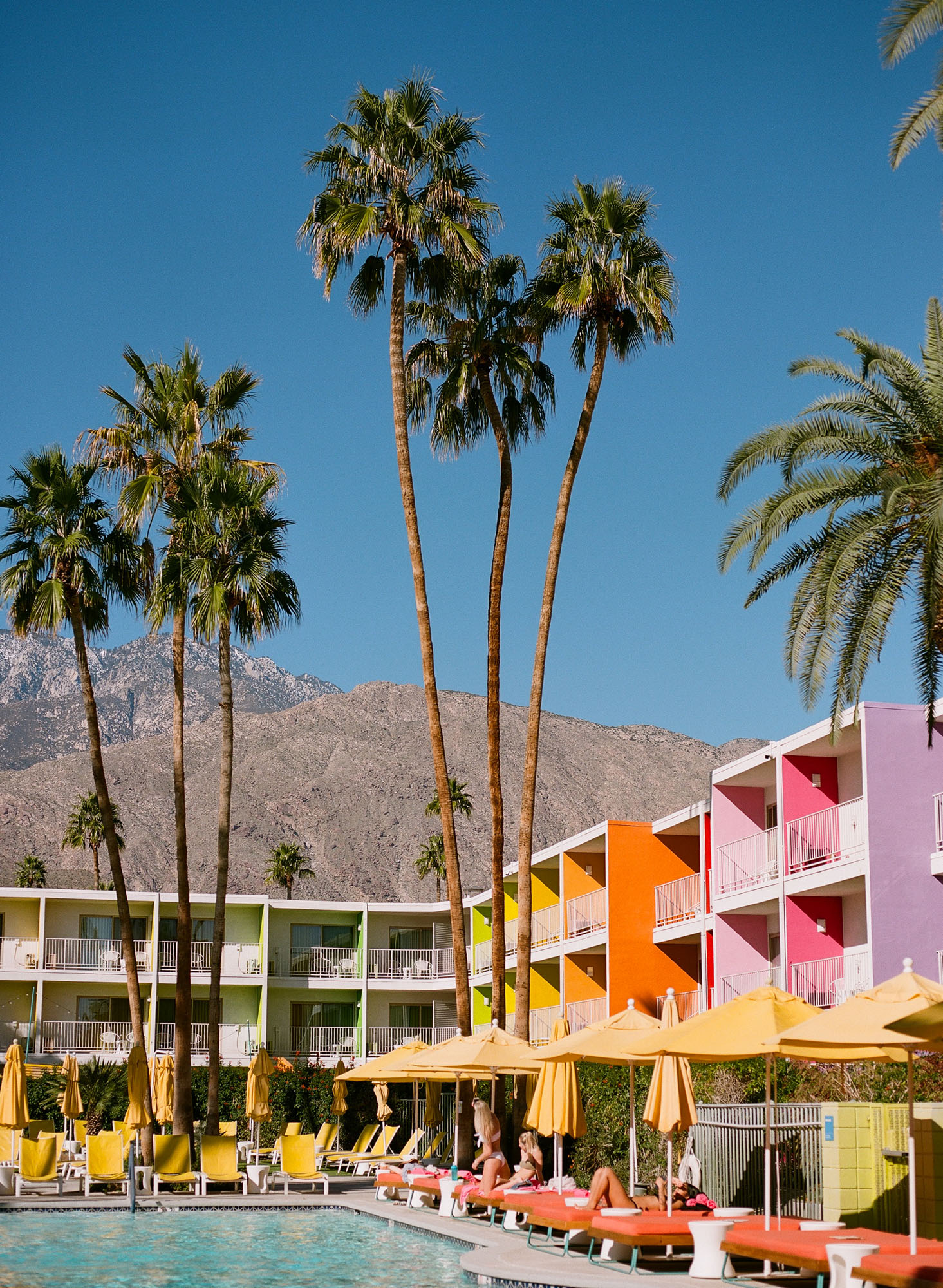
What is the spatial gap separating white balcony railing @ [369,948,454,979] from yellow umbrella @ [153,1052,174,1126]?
2160cm

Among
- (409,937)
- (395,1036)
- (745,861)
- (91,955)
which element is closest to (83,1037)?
(91,955)

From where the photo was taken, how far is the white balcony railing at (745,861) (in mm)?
30547

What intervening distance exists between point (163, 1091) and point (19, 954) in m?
19.4

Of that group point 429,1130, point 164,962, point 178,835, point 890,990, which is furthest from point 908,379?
point 164,962

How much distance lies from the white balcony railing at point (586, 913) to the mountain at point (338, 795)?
318 feet

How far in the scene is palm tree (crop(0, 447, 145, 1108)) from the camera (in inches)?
1153

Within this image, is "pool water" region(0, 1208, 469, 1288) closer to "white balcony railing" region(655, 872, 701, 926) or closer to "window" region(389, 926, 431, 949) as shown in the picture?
"white balcony railing" region(655, 872, 701, 926)

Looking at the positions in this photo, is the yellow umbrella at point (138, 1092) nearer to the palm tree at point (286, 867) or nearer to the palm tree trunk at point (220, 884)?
the palm tree trunk at point (220, 884)

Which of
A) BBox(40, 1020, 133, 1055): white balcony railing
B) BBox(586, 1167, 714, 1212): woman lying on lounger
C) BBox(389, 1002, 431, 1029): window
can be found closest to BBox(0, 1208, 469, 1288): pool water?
BBox(586, 1167, 714, 1212): woman lying on lounger

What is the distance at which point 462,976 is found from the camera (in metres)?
23.7

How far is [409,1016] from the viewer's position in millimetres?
50594

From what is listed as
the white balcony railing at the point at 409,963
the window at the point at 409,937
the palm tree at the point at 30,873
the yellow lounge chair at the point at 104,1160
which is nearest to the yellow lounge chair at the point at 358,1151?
the yellow lounge chair at the point at 104,1160

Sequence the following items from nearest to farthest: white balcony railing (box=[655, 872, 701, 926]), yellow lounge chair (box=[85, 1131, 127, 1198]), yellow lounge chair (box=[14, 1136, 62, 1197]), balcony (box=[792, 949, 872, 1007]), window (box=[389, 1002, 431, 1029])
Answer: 1. yellow lounge chair (box=[14, 1136, 62, 1197])
2. yellow lounge chair (box=[85, 1131, 127, 1198])
3. balcony (box=[792, 949, 872, 1007])
4. white balcony railing (box=[655, 872, 701, 926])
5. window (box=[389, 1002, 431, 1029])

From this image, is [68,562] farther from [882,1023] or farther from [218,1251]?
[882,1023]
